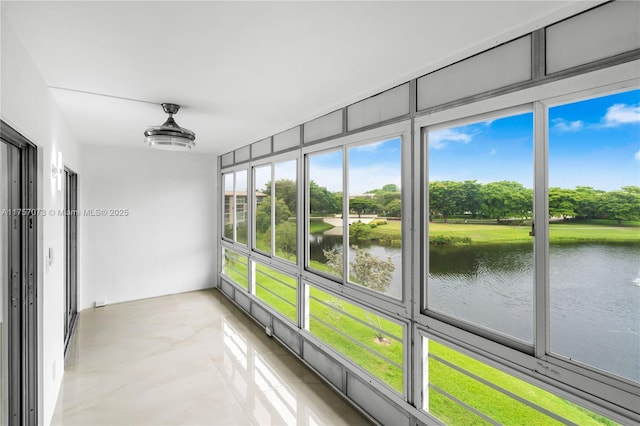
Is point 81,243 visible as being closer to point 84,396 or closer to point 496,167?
point 84,396

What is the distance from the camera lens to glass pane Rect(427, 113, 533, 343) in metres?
1.63

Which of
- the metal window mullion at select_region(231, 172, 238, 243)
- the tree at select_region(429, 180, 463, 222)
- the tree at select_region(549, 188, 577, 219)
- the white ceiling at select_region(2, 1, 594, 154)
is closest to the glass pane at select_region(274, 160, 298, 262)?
the white ceiling at select_region(2, 1, 594, 154)

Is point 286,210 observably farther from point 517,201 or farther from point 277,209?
point 517,201

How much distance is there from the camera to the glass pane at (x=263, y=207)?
405 cm

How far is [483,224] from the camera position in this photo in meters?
1.81

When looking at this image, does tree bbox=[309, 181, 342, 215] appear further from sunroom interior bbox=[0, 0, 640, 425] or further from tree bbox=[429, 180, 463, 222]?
tree bbox=[429, 180, 463, 222]

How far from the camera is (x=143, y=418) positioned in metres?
2.40

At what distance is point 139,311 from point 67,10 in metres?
4.22

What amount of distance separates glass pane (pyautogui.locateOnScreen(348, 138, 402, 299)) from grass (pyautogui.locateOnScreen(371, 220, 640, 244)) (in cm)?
12

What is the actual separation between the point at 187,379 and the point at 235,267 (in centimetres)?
234

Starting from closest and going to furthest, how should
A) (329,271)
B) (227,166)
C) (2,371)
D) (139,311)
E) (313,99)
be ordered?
(2,371)
(313,99)
(329,271)
(139,311)
(227,166)

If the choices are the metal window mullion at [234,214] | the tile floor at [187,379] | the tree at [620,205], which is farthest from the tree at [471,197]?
the metal window mullion at [234,214]

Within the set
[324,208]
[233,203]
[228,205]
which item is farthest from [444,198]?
[228,205]

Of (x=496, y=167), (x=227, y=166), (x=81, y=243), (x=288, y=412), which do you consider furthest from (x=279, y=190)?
(x=81, y=243)
